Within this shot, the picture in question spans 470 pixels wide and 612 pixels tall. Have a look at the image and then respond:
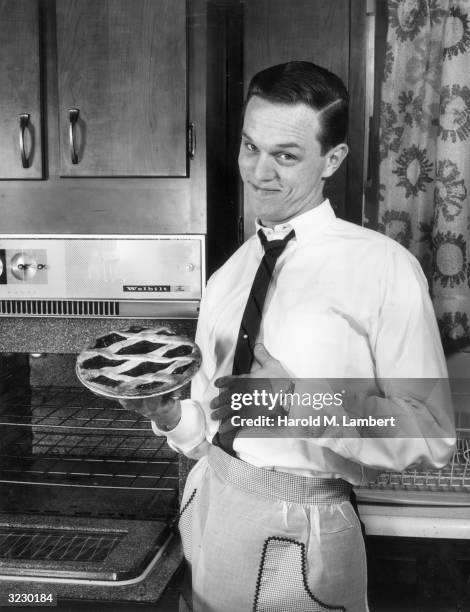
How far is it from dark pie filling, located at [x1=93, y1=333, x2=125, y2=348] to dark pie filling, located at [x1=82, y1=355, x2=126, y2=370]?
5 cm

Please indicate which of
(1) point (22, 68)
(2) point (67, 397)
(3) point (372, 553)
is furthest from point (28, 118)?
(3) point (372, 553)

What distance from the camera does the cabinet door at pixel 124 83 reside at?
1244 millimetres

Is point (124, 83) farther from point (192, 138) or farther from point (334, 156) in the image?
point (334, 156)

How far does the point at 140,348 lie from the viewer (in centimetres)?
99

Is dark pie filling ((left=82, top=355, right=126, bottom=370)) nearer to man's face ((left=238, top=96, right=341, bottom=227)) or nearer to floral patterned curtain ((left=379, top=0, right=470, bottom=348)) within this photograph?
man's face ((left=238, top=96, right=341, bottom=227))

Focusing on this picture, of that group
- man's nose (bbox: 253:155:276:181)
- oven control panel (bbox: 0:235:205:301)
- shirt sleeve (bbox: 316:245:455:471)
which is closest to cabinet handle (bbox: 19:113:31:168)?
oven control panel (bbox: 0:235:205:301)

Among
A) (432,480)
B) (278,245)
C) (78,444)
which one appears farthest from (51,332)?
(432,480)

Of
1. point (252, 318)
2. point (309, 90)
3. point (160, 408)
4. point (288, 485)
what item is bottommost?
point (288, 485)

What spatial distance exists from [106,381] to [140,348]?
11 cm

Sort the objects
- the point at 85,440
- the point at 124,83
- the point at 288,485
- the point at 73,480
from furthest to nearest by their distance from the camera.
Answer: the point at 85,440 < the point at 73,480 < the point at 124,83 < the point at 288,485

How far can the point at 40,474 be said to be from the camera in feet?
4.60

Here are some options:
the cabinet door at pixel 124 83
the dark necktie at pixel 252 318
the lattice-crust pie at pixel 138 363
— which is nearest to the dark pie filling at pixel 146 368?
the lattice-crust pie at pixel 138 363

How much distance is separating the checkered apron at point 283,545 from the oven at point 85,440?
0.19m

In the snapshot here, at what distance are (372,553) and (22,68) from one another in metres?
1.30
